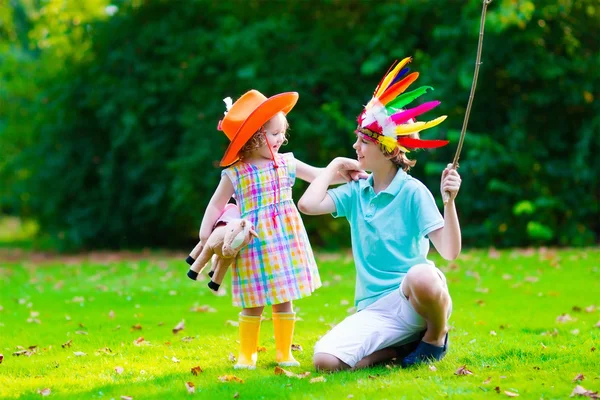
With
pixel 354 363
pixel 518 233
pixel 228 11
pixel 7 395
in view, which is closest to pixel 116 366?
pixel 7 395

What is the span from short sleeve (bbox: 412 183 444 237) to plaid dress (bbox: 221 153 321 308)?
675mm

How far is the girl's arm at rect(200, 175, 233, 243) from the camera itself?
442 centimetres

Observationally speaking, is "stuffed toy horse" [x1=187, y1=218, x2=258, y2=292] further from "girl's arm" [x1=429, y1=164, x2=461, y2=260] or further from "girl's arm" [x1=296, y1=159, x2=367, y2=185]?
"girl's arm" [x1=429, y1=164, x2=461, y2=260]

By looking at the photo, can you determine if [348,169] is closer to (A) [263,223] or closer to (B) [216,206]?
(A) [263,223]

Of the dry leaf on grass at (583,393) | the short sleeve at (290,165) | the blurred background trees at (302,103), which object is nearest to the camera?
the dry leaf on grass at (583,393)

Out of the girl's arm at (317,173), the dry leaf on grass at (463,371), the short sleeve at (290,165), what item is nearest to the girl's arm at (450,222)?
the dry leaf on grass at (463,371)

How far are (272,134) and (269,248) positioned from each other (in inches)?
25.8

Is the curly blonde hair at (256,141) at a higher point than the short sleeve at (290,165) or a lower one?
higher

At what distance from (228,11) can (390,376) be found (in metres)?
11.6

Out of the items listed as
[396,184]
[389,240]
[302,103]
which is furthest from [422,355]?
[302,103]

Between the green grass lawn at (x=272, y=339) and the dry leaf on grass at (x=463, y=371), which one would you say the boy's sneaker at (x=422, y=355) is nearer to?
the green grass lawn at (x=272, y=339)

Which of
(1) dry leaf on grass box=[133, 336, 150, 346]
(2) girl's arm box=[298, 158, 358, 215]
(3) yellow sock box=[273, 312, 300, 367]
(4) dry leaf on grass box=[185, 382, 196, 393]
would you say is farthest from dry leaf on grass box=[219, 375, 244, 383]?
(1) dry leaf on grass box=[133, 336, 150, 346]

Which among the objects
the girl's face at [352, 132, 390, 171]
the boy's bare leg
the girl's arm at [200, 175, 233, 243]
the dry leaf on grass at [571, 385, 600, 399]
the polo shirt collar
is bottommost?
the dry leaf on grass at [571, 385, 600, 399]

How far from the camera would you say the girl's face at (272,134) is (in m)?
4.50
